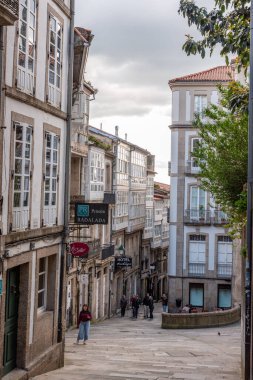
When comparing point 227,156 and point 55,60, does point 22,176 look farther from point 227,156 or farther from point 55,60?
point 227,156

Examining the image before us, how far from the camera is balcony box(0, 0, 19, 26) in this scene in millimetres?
9761

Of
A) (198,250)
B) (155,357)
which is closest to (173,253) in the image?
(198,250)

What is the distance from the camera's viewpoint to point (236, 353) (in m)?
19.4

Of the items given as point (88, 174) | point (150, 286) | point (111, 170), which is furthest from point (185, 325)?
point (150, 286)

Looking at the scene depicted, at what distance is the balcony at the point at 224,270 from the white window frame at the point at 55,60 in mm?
29466

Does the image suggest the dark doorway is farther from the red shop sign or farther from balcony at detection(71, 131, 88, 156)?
balcony at detection(71, 131, 88, 156)

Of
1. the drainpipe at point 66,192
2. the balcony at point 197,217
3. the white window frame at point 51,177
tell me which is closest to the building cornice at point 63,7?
the drainpipe at point 66,192

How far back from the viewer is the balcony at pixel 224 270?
42.5 metres

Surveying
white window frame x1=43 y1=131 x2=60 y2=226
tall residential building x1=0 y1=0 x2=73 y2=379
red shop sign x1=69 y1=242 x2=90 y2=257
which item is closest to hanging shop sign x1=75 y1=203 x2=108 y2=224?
tall residential building x1=0 y1=0 x2=73 y2=379

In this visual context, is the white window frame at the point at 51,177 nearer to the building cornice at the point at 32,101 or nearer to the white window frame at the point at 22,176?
the building cornice at the point at 32,101

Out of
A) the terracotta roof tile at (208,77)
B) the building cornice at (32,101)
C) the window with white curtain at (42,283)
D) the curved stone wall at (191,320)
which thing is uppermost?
the terracotta roof tile at (208,77)

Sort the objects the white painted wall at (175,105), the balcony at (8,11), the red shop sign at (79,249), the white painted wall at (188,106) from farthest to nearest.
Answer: the white painted wall at (175,105)
the white painted wall at (188,106)
the red shop sign at (79,249)
the balcony at (8,11)

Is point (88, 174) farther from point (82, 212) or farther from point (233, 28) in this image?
point (233, 28)

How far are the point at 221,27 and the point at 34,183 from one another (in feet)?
17.7
